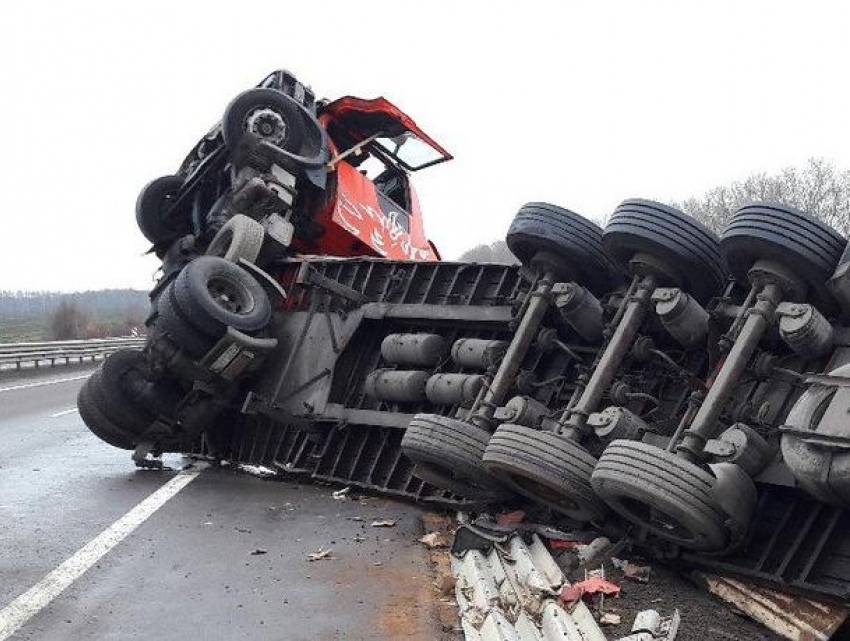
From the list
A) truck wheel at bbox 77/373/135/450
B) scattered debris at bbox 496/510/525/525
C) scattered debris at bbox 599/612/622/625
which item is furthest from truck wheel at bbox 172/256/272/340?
scattered debris at bbox 599/612/622/625

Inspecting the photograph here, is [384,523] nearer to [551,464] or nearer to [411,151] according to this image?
[551,464]

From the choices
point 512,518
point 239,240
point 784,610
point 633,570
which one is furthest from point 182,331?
point 784,610

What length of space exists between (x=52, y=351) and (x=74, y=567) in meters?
22.9

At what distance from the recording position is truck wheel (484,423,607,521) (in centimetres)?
493

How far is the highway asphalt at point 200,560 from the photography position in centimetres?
402

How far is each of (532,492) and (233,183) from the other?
588 cm

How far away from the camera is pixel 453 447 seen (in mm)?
5719

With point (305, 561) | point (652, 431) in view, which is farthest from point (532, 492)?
point (305, 561)

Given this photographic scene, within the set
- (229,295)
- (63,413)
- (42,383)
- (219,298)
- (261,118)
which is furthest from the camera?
(42,383)

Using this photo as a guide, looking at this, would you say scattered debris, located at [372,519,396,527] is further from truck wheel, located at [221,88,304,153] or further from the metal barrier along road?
the metal barrier along road

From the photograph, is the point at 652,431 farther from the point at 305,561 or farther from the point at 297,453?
the point at 297,453

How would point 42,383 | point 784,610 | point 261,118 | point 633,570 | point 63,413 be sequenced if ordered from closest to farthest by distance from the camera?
1. point 784,610
2. point 633,570
3. point 261,118
4. point 63,413
5. point 42,383

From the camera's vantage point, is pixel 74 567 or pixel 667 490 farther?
pixel 74 567

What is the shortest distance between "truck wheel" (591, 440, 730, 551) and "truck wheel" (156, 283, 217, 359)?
4.38 metres
